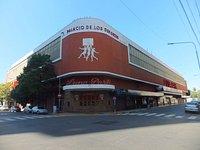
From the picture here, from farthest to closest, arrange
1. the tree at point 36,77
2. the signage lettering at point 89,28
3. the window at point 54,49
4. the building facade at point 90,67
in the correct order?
the window at point 54,49
the tree at point 36,77
the signage lettering at point 89,28
the building facade at point 90,67

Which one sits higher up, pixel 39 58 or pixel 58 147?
pixel 39 58

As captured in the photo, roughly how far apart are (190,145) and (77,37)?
34969mm

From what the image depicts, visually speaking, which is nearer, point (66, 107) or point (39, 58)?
point (66, 107)

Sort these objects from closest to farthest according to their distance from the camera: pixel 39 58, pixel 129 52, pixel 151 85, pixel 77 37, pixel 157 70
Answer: pixel 77 37 → pixel 39 58 → pixel 129 52 → pixel 151 85 → pixel 157 70

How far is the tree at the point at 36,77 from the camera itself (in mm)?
44581

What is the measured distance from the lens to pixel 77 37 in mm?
41719

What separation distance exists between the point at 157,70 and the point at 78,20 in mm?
41334

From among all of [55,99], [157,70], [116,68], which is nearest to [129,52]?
[116,68]

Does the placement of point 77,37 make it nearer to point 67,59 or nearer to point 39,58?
point 67,59

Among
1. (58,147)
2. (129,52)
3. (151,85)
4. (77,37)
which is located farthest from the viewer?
(151,85)

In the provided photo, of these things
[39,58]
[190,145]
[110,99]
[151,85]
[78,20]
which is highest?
[78,20]

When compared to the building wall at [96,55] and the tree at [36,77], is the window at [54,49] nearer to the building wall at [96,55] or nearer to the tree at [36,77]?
the tree at [36,77]

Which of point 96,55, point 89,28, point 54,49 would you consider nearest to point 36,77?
point 54,49

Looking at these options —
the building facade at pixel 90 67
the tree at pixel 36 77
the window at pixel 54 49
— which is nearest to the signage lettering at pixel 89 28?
the building facade at pixel 90 67
